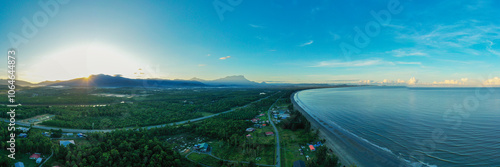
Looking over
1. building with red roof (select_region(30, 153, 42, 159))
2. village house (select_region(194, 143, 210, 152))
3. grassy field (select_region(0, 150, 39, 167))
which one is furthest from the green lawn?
building with red roof (select_region(30, 153, 42, 159))

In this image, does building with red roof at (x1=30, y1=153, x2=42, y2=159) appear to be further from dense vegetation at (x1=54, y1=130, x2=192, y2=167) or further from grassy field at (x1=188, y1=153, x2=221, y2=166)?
grassy field at (x1=188, y1=153, x2=221, y2=166)

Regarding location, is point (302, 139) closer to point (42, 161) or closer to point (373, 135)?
point (373, 135)

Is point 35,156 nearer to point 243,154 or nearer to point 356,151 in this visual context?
point 243,154

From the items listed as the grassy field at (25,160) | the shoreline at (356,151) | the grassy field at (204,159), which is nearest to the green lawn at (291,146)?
the shoreline at (356,151)

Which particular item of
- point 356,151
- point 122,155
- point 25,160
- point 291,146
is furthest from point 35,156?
point 356,151

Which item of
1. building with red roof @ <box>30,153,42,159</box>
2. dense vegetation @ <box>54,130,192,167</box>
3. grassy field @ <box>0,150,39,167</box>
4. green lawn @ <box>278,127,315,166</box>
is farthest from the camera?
green lawn @ <box>278,127,315,166</box>

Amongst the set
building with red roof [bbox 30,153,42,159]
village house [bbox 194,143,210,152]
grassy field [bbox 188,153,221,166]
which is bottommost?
grassy field [bbox 188,153,221,166]

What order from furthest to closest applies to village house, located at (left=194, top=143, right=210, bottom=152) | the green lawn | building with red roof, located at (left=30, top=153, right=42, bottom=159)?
1. village house, located at (left=194, top=143, right=210, bottom=152)
2. the green lawn
3. building with red roof, located at (left=30, top=153, right=42, bottom=159)

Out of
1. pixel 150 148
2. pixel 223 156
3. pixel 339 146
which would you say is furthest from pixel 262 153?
pixel 150 148

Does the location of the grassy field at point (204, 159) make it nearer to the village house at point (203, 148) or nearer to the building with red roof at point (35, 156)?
the village house at point (203, 148)

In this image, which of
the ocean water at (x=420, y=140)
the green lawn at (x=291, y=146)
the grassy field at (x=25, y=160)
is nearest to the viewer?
the grassy field at (x=25, y=160)

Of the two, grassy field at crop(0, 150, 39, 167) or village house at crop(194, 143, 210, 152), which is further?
village house at crop(194, 143, 210, 152)
